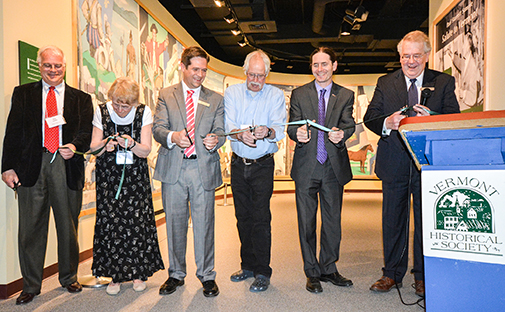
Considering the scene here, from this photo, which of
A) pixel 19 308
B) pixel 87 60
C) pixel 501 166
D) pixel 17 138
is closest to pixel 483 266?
pixel 501 166

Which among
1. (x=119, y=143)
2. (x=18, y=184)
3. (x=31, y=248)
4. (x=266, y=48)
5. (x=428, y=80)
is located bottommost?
(x=31, y=248)

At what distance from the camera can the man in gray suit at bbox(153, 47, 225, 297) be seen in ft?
9.61

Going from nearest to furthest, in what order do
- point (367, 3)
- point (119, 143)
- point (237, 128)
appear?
point (119, 143) → point (237, 128) → point (367, 3)

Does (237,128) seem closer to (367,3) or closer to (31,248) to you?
(31,248)

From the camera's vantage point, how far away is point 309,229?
3068 mm

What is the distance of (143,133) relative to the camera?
3016mm

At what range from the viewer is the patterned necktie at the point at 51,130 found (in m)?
2.97

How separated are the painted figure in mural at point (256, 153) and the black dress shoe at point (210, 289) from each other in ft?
1.01

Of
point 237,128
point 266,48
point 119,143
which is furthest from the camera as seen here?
point 266,48

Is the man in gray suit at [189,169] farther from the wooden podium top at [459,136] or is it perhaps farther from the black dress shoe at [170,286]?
the wooden podium top at [459,136]

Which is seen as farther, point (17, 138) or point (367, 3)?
point (367, 3)

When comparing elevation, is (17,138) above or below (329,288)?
above

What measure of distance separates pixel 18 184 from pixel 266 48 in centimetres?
942

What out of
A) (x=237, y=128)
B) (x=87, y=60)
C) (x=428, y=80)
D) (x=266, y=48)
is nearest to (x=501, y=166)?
(x=428, y=80)
